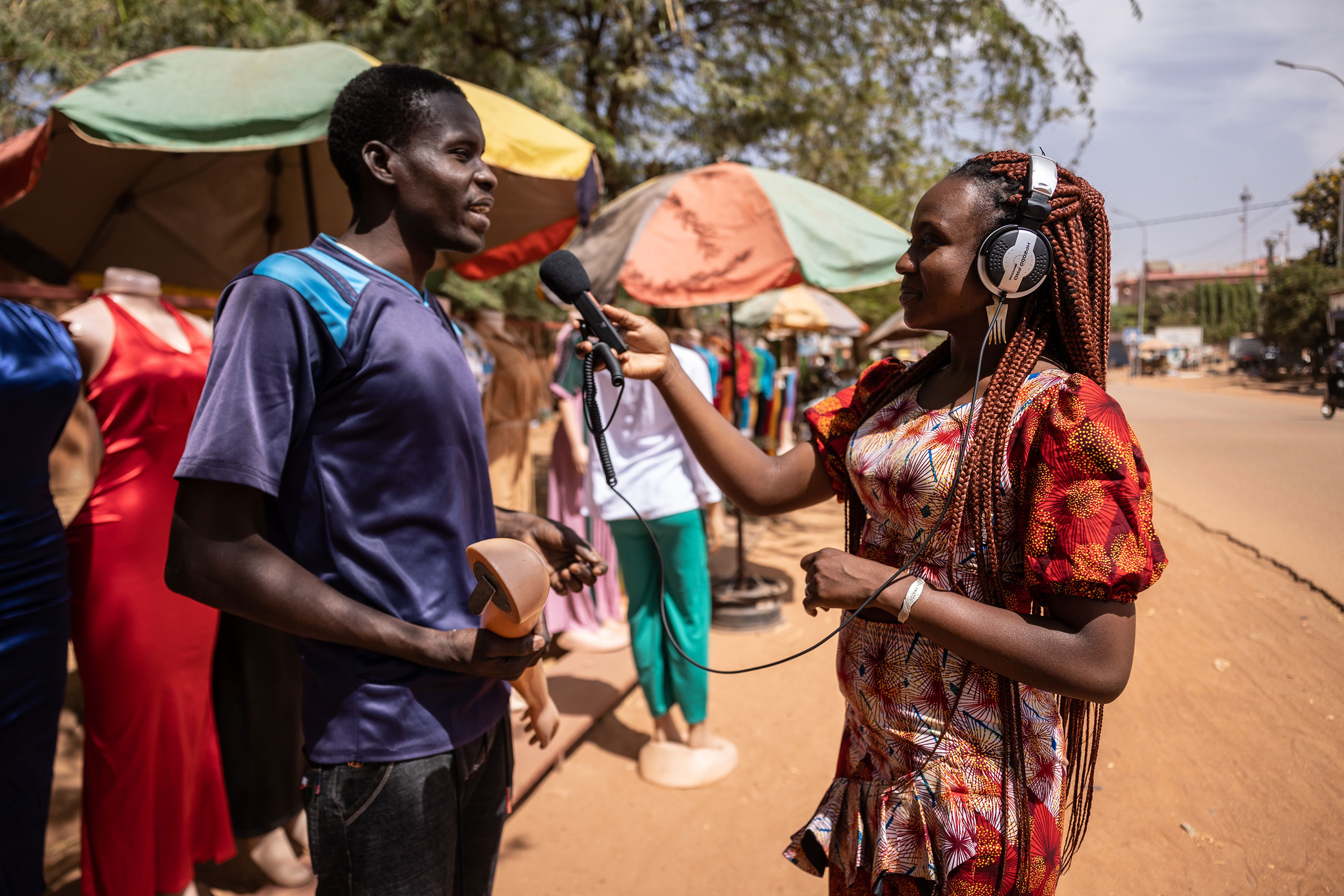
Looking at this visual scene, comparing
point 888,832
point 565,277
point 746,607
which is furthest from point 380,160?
point 746,607

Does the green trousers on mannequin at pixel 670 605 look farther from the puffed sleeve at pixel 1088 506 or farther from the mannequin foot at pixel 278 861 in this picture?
the puffed sleeve at pixel 1088 506

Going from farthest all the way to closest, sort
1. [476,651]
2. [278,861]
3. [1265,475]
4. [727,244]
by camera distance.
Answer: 1. [1265,475]
2. [727,244]
3. [278,861]
4. [476,651]

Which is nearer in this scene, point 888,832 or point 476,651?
point 476,651

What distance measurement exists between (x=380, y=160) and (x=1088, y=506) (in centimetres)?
143

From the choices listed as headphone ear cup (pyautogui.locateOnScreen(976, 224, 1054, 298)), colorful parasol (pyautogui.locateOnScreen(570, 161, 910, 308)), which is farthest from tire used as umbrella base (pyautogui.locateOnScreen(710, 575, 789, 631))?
headphone ear cup (pyautogui.locateOnScreen(976, 224, 1054, 298))

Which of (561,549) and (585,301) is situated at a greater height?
(585,301)

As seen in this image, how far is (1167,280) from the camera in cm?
7381

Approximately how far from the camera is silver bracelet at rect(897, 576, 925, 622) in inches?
53.9

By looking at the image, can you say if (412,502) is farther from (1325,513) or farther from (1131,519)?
(1325,513)

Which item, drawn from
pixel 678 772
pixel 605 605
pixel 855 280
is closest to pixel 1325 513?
pixel 855 280

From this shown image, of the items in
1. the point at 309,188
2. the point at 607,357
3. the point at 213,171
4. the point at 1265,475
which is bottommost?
the point at 1265,475

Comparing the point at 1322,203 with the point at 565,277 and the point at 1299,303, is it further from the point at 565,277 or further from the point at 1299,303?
the point at 1299,303

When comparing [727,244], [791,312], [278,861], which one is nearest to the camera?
[278,861]

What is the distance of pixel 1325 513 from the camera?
10.3 ft
